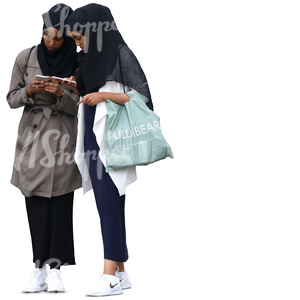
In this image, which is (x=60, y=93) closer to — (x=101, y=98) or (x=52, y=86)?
(x=52, y=86)

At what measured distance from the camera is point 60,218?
20.5 feet

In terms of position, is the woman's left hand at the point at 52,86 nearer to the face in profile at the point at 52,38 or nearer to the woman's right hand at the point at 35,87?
the woman's right hand at the point at 35,87

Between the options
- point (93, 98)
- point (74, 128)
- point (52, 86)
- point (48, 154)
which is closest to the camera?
point (93, 98)

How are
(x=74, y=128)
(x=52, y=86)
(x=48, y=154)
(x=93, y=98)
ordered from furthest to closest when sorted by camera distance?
(x=74, y=128)
(x=48, y=154)
(x=52, y=86)
(x=93, y=98)

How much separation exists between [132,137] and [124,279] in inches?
42.3

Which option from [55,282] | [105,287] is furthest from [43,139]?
[105,287]

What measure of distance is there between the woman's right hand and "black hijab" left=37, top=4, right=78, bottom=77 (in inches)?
5.5

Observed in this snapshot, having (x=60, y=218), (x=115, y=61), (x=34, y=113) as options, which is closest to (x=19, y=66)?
(x=34, y=113)

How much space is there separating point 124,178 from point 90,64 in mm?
845

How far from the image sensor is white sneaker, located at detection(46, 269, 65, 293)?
6148 millimetres

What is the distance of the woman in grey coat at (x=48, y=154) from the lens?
6.21 metres

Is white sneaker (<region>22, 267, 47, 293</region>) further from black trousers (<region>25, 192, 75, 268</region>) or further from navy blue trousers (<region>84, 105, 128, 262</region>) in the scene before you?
navy blue trousers (<region>84, 105, 128, 262</region>)

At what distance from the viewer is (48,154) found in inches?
246

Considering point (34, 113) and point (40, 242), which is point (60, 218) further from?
point (34, 113)
